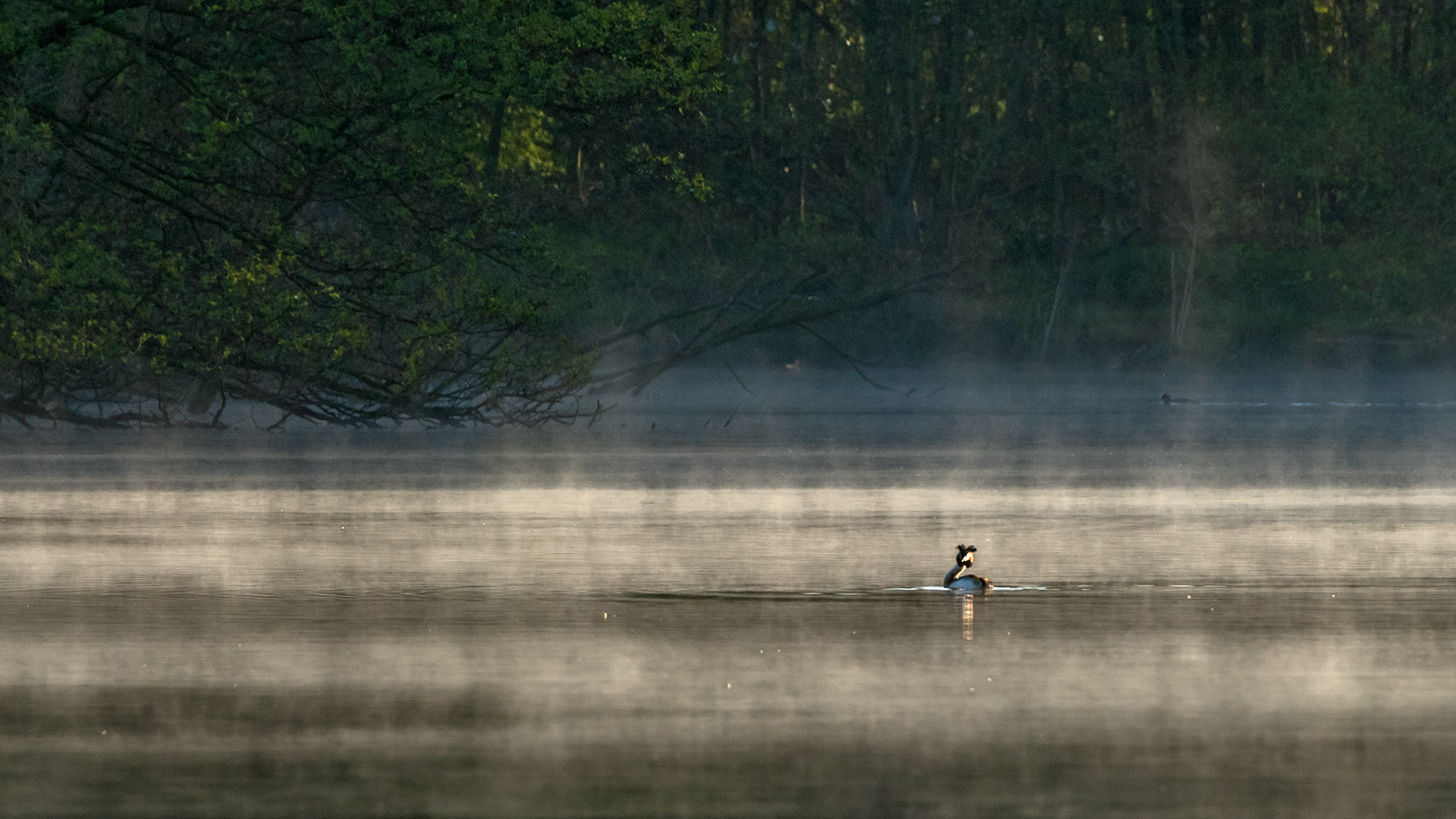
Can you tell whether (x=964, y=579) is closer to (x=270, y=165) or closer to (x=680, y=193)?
(x=680, y=193)

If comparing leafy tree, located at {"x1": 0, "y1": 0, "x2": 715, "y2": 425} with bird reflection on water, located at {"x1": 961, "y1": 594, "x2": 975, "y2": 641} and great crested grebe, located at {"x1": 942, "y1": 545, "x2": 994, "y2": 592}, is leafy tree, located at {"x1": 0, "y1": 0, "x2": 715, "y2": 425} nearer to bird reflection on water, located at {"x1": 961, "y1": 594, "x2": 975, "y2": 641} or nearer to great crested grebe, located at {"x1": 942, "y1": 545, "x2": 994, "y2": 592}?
great crested grebe, located at {"x1": 942, "y1": 545, "x2": 994, "y2": 592}

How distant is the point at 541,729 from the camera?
9742mm

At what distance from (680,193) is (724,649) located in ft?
60.7

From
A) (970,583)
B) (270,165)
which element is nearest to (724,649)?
(970,583)

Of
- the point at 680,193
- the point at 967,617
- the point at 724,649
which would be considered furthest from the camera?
the point at 680,193

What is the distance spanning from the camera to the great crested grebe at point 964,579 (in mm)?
14641

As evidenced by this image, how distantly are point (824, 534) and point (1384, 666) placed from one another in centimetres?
802

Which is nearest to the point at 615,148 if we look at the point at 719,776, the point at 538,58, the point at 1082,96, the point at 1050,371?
the point at 538,58

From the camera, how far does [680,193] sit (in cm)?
3023

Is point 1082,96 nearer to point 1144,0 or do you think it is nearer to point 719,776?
point 1144,0

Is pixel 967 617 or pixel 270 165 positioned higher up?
pixel 270 165

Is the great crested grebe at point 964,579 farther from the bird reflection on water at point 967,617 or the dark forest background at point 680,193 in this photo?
the dark forest background at point 680,193

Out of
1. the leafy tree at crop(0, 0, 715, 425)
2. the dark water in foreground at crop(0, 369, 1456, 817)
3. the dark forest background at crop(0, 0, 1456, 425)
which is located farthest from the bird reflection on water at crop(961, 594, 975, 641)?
the dark forest background at crop(0, 0, 1456, 425)

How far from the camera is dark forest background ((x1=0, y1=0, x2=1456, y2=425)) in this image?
1057 inches
